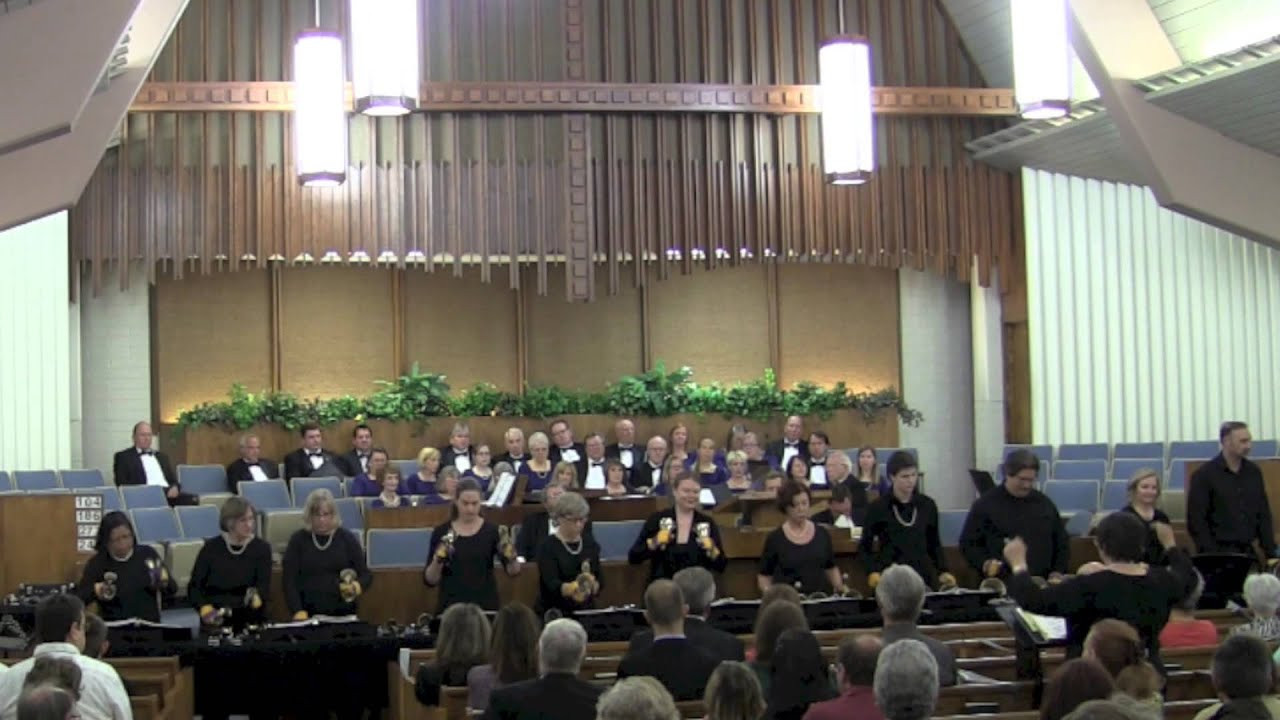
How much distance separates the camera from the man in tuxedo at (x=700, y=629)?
657 centimetres

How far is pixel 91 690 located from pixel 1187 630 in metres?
4.09

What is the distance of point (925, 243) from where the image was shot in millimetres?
17203

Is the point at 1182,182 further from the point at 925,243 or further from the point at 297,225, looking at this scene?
the point at 297,225

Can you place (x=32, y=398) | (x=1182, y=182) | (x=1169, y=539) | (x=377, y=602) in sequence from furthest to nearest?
(x=32, y=398)
(x=1182, y=182)
(x=377, y=602)
(x=1169, y=539)

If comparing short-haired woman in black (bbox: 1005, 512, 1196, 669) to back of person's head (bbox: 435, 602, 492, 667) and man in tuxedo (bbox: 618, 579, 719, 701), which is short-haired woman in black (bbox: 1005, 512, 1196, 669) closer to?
man in tuxedo (bbox: 618, 579, 719, 701)

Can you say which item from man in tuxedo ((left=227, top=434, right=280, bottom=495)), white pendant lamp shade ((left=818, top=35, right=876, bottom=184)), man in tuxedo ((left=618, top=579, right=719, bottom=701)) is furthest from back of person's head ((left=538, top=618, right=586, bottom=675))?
white pendant lamp shade ((left=818, top=35, right=876, bottom=184))

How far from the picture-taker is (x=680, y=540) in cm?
960

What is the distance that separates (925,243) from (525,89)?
4047 millimetres

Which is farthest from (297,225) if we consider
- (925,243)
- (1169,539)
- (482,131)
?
(1169,539)

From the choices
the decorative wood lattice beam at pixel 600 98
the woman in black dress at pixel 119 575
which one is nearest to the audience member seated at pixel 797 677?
the woman in black dress at pixel 119 575

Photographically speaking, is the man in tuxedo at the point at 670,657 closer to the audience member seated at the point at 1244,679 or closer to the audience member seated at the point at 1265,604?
the audience member seated at the point at 1244,679

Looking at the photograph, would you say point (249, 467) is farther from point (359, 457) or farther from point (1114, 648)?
point (1114, 648)

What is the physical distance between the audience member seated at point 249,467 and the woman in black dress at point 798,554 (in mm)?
6643

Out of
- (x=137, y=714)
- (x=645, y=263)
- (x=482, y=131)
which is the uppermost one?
(x=482, y=131)
